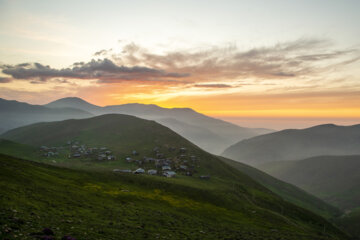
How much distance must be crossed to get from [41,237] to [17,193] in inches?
817

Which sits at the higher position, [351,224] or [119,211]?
[119,211]

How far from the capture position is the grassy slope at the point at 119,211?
28.5 m


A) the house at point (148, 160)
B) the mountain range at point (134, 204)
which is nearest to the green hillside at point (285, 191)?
the mountain range at point (134, 204)

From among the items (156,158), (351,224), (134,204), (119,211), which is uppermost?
(119,211)

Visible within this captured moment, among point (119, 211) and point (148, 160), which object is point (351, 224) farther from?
point (119, 211)

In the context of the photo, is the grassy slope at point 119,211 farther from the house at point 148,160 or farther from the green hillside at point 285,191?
the green hillside at point 285,191

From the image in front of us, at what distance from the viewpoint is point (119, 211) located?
151ft

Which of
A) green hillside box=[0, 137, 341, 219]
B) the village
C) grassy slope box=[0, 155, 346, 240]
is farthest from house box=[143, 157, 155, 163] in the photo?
grassy slope box=[0, 155, 346, 240]

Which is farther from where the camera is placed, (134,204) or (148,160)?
(148,160)

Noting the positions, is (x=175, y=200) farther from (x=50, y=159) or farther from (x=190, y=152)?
(x=50, y=159)

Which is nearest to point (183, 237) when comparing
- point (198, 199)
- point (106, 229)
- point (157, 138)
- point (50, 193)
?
point (106, 229)

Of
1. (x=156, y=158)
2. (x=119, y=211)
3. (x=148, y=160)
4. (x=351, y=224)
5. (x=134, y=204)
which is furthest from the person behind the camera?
(x=156, y=158)

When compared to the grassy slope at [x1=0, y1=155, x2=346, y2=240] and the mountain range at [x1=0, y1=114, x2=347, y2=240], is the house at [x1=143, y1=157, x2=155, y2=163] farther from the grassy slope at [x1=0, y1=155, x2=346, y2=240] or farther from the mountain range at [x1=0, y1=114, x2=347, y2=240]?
the grassy slope at [x1=0, y1=155, x2=346, y2=240]

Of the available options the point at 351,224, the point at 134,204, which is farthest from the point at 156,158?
the point at 351,224
